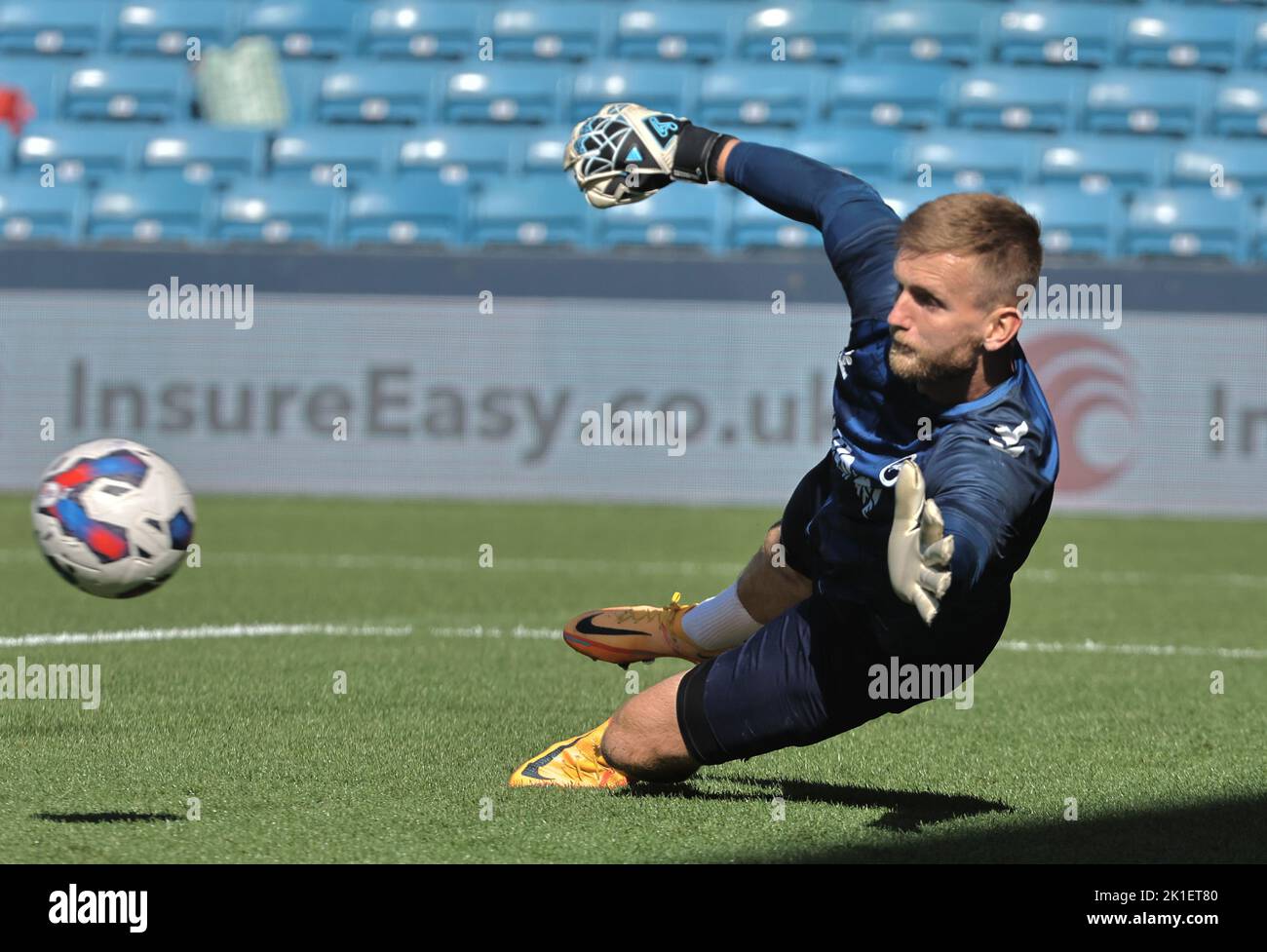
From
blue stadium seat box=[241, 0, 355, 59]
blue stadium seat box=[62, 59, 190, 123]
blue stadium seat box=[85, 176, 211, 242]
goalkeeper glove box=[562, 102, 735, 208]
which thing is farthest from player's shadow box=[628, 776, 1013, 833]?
blue stadium seat box=[241, 0, 355, 59]

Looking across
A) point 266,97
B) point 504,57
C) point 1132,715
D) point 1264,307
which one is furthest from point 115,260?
point 1132,715

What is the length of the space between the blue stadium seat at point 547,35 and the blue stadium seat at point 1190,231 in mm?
5441

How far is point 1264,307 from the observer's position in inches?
592

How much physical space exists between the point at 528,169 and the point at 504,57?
179 centimetres

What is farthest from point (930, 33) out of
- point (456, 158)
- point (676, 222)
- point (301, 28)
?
point (301, 28)

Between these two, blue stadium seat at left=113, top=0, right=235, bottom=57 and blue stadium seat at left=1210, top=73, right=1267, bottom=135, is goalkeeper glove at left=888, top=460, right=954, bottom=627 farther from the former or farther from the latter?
blue stadium seat at left=113, top=0, right=235, bottom=57

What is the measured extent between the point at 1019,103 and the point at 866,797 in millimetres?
13195

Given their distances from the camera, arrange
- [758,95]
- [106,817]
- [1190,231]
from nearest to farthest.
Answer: [106,817] < [1190,231] < [758,95]

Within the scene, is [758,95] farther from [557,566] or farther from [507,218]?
[557,566]

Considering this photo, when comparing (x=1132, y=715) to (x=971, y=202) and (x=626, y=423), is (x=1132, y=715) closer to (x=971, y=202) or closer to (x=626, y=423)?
(x=971, y=202)

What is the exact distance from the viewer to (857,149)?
16.5 meters

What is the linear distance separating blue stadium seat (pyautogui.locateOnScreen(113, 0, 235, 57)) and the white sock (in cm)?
1452

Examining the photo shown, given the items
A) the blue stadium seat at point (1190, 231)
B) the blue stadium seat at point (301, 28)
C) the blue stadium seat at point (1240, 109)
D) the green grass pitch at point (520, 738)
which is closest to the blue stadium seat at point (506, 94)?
the blue stadium seat at point (301, 28)
